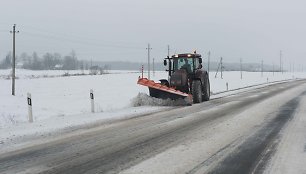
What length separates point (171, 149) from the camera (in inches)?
337

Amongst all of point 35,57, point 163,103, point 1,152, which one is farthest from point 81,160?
point 35,57

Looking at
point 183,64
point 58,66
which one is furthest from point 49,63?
point 183,64

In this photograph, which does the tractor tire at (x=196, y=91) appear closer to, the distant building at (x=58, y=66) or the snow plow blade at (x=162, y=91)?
the snow plow blade at (x=162, y=91)

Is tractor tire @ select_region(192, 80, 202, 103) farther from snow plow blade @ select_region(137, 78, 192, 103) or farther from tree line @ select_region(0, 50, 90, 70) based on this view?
tree line @ select_region(0, 50, 90, 70)

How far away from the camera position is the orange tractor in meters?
A: 20.5

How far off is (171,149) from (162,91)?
1204cm

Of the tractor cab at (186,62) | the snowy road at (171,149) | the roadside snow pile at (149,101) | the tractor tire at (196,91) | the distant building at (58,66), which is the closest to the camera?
the snowy road at (171,149)

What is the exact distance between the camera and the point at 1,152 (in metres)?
8.41

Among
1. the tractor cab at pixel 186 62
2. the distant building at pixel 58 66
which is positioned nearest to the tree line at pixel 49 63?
the distant building at pixel 58 66

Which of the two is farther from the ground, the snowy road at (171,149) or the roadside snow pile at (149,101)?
the roadside snow pile at (149,101)

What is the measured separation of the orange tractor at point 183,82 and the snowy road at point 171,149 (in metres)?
7.01

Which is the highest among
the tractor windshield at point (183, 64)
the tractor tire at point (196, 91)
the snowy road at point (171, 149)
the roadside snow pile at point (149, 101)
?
the tractor windshield at point (183, 64)

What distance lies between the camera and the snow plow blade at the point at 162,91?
20.3 m

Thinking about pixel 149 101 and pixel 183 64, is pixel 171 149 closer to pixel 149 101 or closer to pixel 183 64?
pixel 149 101
